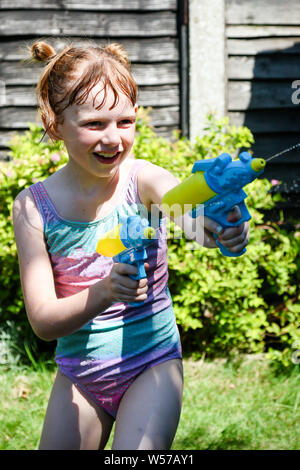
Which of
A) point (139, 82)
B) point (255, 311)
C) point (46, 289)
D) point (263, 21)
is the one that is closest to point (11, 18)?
point (139, 82)

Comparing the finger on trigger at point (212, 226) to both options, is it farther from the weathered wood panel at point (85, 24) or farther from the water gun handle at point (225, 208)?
the weathered wood panel at point (85, 24)

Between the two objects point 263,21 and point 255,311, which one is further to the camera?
point 263,21

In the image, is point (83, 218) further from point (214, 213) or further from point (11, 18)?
point (11, 18)

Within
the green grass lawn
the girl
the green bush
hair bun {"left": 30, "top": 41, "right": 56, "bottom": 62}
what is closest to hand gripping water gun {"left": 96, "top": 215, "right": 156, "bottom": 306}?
the girl

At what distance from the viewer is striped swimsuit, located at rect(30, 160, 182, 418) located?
1845mm

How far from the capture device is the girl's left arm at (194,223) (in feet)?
4.59

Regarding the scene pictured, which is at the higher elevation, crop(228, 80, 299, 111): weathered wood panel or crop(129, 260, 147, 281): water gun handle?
crop(228, 80, 299, 111): weathered wood panel

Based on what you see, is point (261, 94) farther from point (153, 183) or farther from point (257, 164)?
point (257, 164)

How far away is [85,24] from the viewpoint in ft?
14.7

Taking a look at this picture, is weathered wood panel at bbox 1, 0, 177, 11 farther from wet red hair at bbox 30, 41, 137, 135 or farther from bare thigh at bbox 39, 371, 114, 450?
bare thigh at bbox 39, 371, 114, 450

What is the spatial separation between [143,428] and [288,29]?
3.93m

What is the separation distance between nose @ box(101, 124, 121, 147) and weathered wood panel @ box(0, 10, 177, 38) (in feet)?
10.2

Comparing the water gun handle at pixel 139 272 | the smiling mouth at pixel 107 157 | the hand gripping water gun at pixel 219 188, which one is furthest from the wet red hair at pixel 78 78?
the water gun handle at pixel 139 272

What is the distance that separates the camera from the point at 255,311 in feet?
13.2
